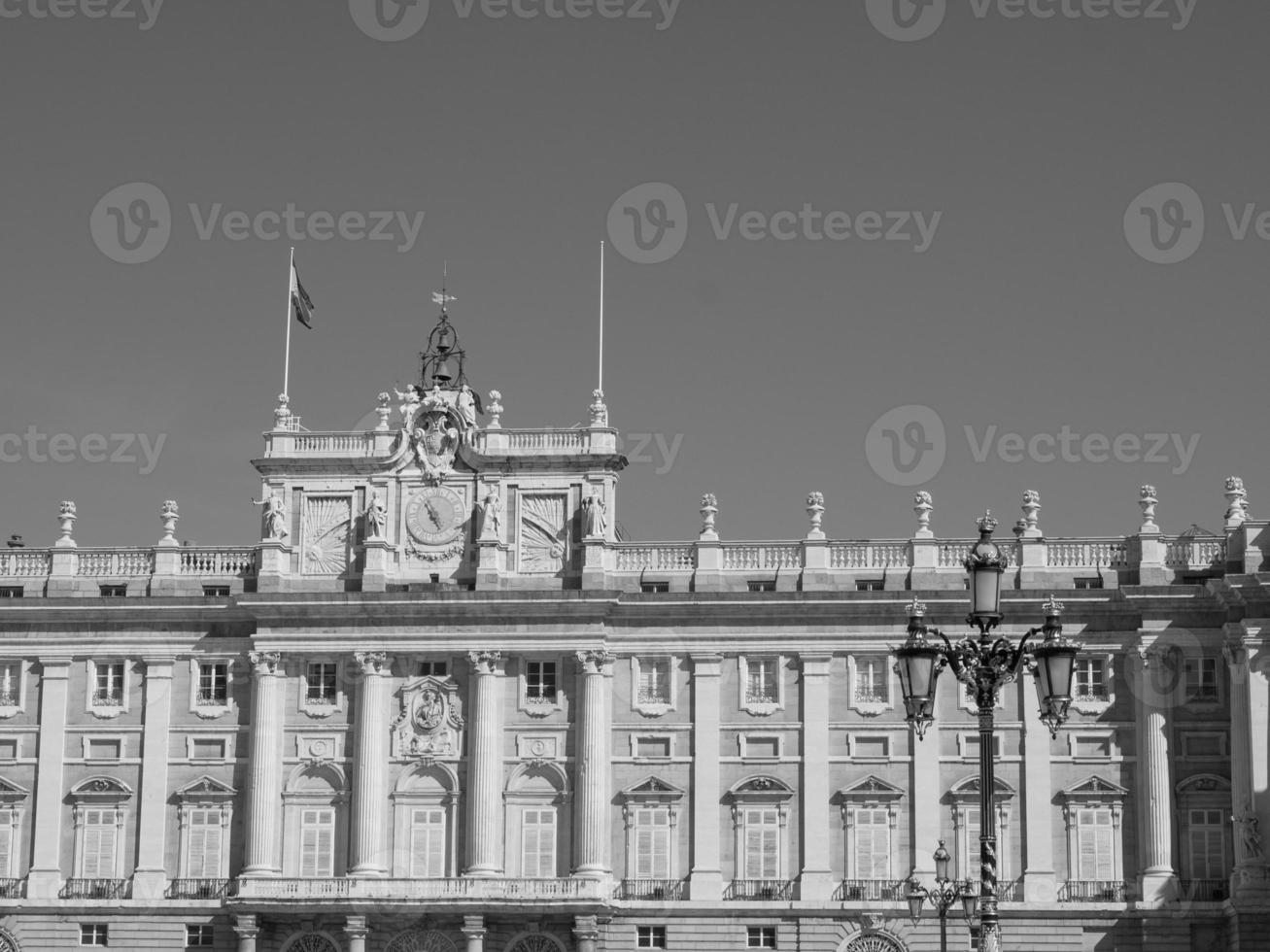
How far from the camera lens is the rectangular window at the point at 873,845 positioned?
7231cm

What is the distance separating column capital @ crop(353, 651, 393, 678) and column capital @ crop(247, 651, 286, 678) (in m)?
2.61

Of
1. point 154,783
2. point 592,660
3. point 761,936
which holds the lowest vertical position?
point 761,936

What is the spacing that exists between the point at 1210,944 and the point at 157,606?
1433 inches

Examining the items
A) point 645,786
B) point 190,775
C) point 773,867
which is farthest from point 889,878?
point 190,775

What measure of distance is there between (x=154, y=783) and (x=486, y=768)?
11554 mm

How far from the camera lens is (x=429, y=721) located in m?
74.4

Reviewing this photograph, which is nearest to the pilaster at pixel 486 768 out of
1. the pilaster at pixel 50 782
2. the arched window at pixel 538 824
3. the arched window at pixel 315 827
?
the arched window at pixel 538 824

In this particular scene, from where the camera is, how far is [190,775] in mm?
75438

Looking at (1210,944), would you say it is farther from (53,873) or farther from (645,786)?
(53,873)

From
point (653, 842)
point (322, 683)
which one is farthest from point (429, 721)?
point (653, 842)

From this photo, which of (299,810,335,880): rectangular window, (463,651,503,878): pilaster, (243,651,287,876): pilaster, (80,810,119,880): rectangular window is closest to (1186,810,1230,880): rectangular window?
(463,651,503,878): pilaster

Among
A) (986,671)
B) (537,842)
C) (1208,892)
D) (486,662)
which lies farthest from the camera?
(486,662)

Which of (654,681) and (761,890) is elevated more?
(654,681)

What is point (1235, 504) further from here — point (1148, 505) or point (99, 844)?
point (99, 844)
